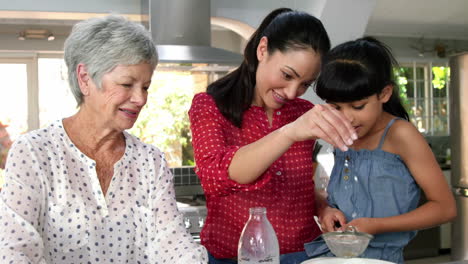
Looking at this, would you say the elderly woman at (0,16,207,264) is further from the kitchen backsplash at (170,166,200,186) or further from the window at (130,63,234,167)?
the window at (130,63,234,167)

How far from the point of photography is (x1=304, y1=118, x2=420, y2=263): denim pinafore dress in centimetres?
181

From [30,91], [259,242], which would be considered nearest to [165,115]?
[30,91]

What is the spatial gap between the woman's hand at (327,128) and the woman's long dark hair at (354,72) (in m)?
0.35

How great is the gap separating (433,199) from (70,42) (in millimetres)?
1121

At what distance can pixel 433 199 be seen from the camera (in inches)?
69.7

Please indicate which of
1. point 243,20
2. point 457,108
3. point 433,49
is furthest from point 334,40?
point 433,49

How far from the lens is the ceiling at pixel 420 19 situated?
25.9ft

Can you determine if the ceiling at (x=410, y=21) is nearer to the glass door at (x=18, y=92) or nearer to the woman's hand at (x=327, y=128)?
the glass door at (x=18, y=92)

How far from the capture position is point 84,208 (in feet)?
5.40

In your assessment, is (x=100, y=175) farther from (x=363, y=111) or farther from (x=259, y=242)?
(x=363, y=111)

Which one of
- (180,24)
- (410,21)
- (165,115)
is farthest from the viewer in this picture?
(410,21)

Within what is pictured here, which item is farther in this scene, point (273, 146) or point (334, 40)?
point (334, 40)

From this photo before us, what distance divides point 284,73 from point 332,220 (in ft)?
1.46

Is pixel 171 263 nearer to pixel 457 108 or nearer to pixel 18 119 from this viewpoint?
pixel 457 108
